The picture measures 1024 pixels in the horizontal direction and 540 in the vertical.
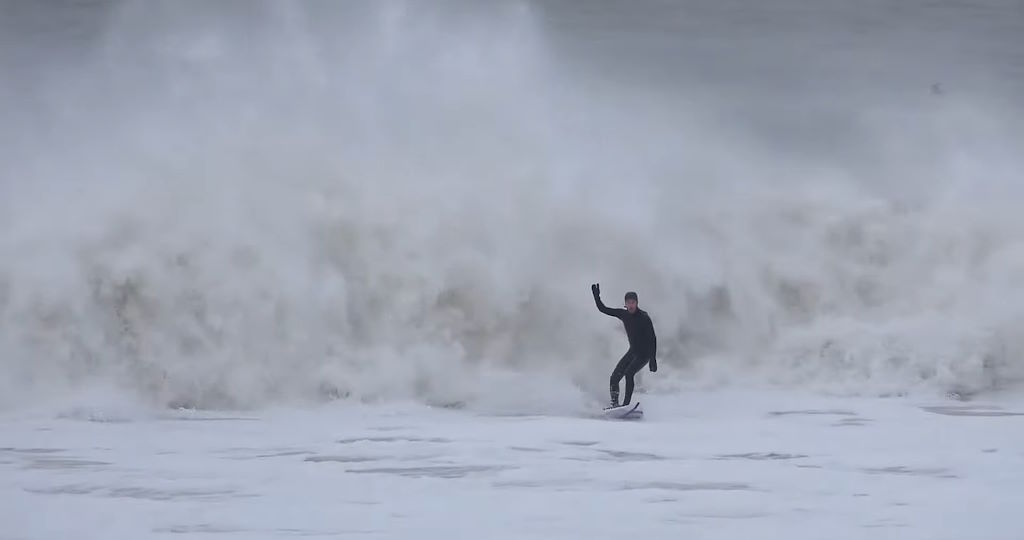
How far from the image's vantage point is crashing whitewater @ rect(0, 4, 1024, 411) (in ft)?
44.1

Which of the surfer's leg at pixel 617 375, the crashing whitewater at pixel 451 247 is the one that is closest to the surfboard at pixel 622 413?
the surfer's leg at pixel 617 375

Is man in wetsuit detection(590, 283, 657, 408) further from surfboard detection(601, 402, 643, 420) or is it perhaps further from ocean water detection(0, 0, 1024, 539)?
ocean water detection(0, 0, 1024, 539)

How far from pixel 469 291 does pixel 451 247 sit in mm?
758

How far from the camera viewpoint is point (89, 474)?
848 centimetres

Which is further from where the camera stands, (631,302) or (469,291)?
(469,291)

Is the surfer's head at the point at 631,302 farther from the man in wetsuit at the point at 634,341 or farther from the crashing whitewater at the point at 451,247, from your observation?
the crashing whitewater at the point at 451,247

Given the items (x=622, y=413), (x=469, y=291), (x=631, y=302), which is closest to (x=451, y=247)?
(x=469, y=291)

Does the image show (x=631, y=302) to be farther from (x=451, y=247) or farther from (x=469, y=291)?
(x=451, y=247)

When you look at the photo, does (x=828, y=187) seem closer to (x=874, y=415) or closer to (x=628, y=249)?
(x=628, y=249)

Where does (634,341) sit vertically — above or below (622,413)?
above

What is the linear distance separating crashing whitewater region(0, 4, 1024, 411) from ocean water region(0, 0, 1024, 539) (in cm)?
4

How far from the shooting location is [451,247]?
1499 cm

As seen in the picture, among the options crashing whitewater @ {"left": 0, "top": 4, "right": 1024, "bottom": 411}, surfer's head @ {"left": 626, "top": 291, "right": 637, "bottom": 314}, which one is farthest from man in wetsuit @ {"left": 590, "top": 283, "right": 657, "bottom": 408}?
crashing whitewater @ {"left": 0, "top": 4, "right": 1024, "bottom": 411}

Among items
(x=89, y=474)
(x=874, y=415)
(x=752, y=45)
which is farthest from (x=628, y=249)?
(x=752, y=45)
